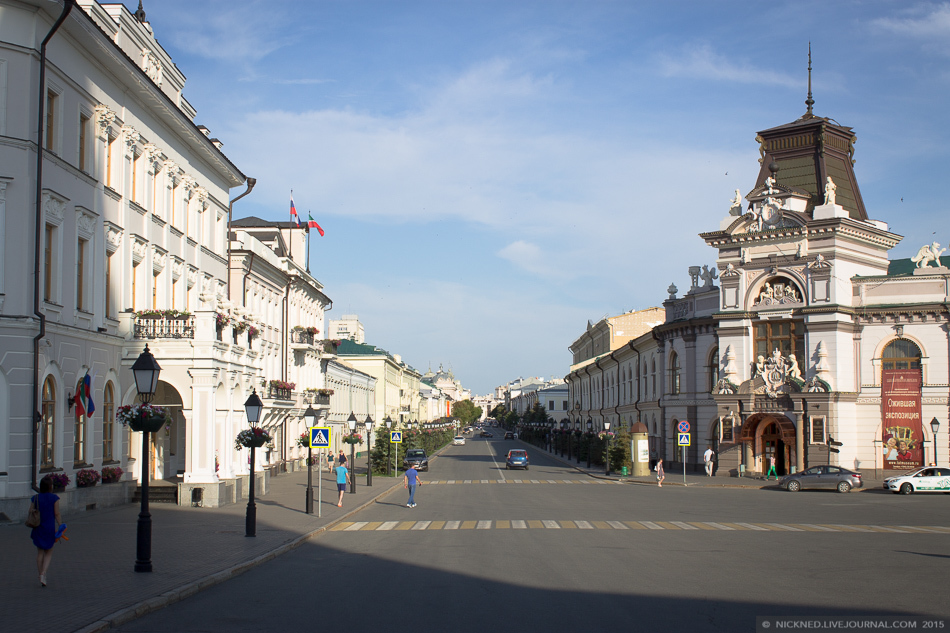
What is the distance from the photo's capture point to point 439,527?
23.2 m

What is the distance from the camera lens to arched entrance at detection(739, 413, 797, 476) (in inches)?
1800

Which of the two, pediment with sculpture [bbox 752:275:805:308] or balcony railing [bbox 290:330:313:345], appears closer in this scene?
pediment with sculpture [bbox 752:275:805:308]

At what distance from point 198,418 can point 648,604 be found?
1820 cm

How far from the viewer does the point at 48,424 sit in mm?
22125

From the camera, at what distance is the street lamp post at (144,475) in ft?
45.8

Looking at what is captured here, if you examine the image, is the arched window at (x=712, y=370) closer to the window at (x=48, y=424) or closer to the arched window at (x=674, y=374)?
the arched window at (x=674, y=374)

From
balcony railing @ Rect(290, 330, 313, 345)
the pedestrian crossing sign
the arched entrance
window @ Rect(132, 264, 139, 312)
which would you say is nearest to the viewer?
the pedestrian crossing sign

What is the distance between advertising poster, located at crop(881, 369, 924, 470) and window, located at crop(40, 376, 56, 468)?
3834 centimetres

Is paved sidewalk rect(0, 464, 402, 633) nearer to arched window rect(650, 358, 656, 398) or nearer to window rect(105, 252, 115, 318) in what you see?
window rect(105, 252, 115, 318)

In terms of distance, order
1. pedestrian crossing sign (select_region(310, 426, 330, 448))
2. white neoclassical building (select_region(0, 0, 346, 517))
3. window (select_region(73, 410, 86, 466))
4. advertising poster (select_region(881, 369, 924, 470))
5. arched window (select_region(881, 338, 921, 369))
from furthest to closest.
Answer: arched window (select_region(881, 338, 921, 369)) → advertising poster (select_region(881, 369, 924, 470)) → pedestrian crossing sign (select_region(310, 426, 330, 448)) → window (select_region(73, 410, 86, 466)) → white neoclassical building (select_region(0, 0, 346, 517))

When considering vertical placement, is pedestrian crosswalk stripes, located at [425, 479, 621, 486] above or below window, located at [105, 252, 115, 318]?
below

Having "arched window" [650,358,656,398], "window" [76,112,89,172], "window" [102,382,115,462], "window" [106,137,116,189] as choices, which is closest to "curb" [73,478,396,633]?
"window" [102,382,115,462]

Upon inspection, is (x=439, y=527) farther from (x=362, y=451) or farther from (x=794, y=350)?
(x=362, y=451)

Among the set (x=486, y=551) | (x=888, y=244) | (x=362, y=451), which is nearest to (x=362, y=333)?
(x=362, y=451)
